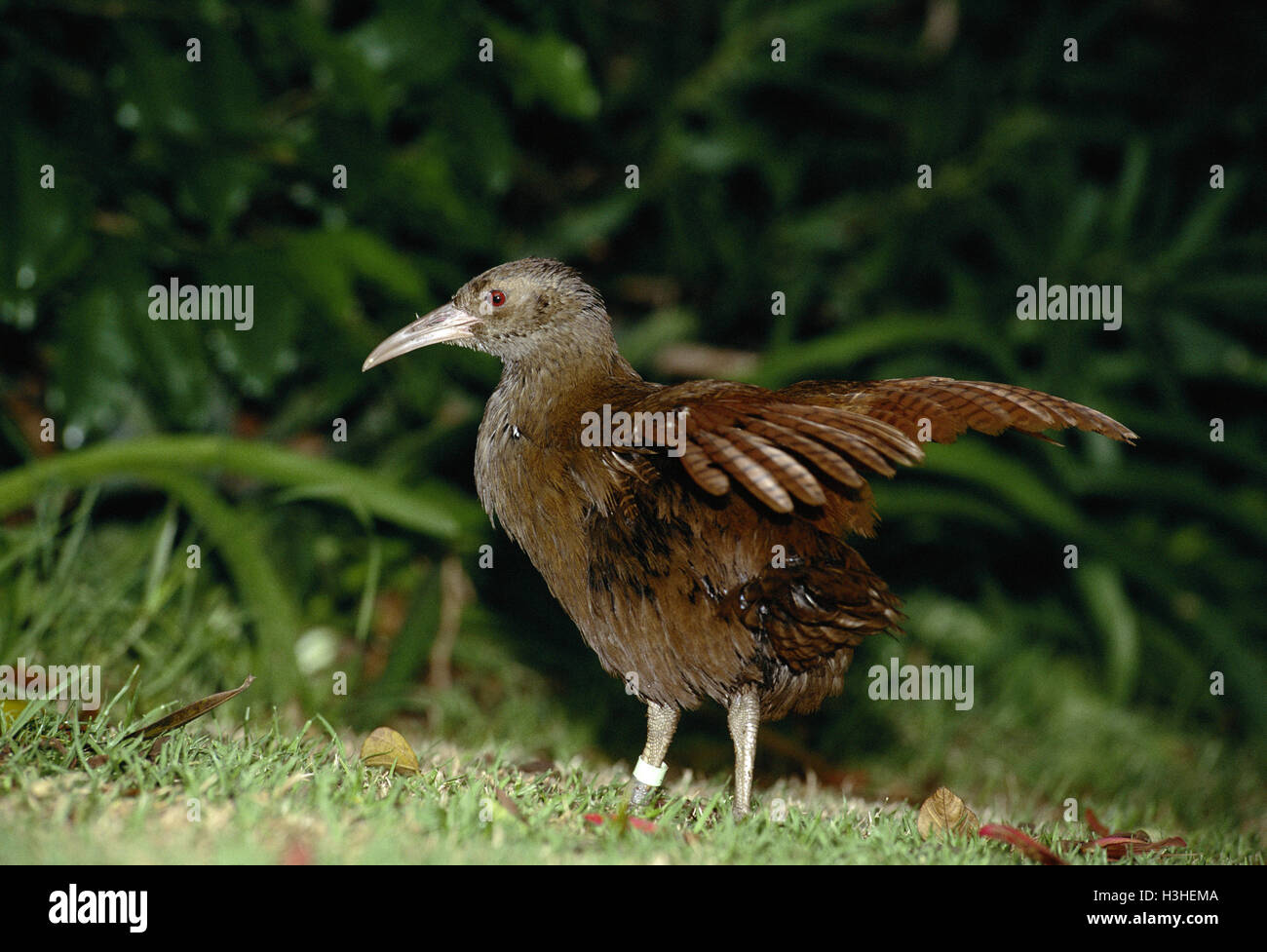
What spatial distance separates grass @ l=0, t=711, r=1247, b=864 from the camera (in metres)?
1.92

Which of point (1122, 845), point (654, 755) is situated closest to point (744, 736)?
point (654, 755)

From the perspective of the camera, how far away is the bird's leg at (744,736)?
246 cm

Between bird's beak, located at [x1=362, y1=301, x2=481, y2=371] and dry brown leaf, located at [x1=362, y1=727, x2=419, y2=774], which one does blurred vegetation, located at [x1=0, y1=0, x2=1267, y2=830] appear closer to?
bird's beak, located at [x1=362, y1=301, x2=481, y2=371]

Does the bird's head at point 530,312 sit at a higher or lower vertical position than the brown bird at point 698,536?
higher

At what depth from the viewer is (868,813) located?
2750 mm

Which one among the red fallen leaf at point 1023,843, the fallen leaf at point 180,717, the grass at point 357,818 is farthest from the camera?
the fallen leaf at point 180,717

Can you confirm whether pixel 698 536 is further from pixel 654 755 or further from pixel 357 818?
pixel 357 818

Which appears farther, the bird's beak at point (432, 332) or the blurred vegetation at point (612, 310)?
the blurred vegetation at point (612, 310)

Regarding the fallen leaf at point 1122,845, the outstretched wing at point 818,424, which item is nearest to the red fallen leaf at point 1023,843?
the fallen leaf at point 1122,845

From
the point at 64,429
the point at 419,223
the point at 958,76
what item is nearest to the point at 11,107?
the point at 64,429

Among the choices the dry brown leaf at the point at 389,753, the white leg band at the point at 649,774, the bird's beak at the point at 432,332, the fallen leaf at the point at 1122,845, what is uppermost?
the bird's beak at the point at 432,332

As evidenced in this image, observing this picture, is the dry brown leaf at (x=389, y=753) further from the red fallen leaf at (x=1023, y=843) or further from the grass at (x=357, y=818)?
the red fallen leaf at (x=1023, y=843)

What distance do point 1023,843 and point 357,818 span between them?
137cm

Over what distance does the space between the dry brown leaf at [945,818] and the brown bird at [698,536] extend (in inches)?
14.9
